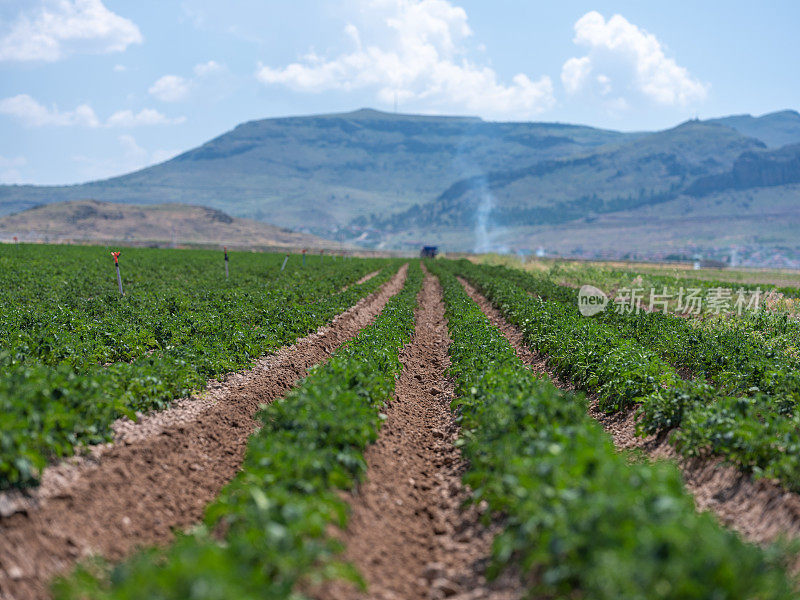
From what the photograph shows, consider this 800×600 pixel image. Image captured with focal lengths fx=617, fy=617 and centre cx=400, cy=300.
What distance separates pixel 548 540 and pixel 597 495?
0.45 metres

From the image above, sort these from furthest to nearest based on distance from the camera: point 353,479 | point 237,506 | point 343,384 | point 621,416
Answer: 1. point 621,416
2. point 343,384
3. point 353,479
4. point 237,506

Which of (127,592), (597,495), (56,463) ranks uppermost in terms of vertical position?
(597,495)

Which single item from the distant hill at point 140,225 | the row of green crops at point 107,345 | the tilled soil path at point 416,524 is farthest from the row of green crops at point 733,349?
the distant hill at point 140,225

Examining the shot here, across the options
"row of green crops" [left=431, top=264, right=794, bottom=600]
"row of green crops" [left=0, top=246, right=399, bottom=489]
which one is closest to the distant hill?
"row of green crops" [left=0, top=246, right=399, bottom=489]

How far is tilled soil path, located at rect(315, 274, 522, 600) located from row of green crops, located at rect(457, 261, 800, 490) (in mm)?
2858

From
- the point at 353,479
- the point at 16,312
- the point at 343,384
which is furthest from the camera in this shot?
the point at 16,312

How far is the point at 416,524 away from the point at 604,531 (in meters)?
3.33

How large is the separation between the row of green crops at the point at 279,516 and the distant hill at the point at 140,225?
386ft

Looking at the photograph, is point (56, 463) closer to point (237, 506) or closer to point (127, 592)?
point (237, 506)

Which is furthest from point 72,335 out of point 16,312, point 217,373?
point 16,312

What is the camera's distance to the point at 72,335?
11047mm

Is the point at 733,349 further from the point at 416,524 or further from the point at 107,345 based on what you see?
the point at 107,345

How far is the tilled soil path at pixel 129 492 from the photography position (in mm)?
5406

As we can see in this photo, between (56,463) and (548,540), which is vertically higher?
(548,540)
